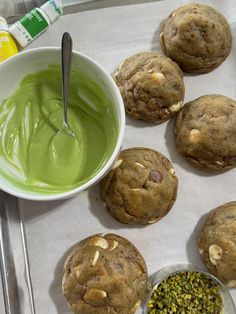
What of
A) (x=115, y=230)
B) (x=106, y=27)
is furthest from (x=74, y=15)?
(x=115, y=230)

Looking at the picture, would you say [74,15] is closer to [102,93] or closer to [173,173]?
[102,93]

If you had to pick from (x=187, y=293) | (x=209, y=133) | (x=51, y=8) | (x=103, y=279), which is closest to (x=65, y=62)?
(x=51, y=8)

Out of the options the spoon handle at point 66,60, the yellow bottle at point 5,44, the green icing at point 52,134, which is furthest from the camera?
the yellow bottle at point 5,44

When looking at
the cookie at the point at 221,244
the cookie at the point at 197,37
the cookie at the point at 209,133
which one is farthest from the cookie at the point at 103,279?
the cookie at the point at 197,37

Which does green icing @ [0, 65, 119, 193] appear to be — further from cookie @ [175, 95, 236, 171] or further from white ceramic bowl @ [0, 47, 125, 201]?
cookie @ [175, 95, 236, 171]

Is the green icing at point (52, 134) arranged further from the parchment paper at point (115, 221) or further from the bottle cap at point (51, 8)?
the bottle cap at point (51, 8)
